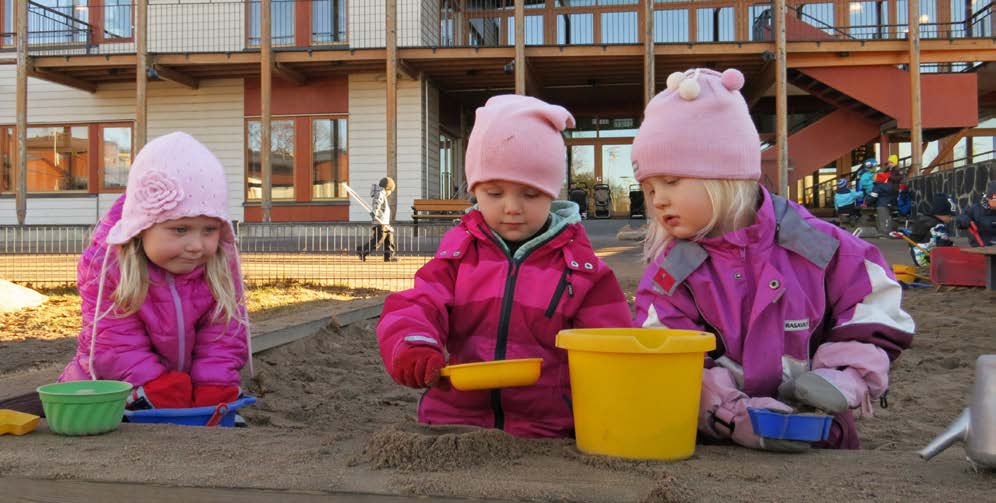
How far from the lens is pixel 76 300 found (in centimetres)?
788

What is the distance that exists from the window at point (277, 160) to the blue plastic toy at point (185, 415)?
49.1ft

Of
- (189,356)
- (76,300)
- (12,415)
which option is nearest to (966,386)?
(189,356)

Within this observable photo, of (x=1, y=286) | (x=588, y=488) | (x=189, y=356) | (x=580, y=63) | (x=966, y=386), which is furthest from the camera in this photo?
(x=580, y=63)

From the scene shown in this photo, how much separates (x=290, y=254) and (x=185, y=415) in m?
8.05

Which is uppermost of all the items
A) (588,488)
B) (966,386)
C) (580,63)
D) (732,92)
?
(580,63)

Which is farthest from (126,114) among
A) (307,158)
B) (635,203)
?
(635,203)

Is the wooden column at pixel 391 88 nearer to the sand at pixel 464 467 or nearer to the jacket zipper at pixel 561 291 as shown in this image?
the jacket zipper at pixel 561 291

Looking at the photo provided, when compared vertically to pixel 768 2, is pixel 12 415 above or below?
below

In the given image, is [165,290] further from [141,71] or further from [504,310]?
[141,71]

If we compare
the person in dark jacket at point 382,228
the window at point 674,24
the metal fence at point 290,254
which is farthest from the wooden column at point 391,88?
the window at point 674,24

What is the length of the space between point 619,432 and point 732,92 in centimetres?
107

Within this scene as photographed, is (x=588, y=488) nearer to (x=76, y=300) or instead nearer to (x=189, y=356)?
(x=189, y=356)

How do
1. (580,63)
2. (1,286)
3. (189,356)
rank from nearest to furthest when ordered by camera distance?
(189,356), (1,286), (580,63)

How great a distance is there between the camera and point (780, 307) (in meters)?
2.01
